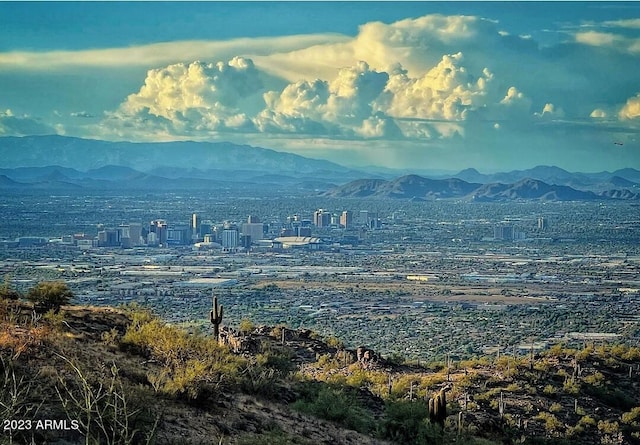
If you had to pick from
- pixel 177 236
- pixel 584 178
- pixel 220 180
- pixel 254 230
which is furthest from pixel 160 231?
pixel 584 178

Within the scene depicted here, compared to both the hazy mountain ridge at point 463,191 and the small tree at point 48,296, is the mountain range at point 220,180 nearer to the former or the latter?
the hazy mountain ridge at point 463,191

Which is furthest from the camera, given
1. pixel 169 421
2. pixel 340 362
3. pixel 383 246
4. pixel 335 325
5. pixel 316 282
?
pixel 383 246

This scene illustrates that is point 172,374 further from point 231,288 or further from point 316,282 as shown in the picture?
point 316,282

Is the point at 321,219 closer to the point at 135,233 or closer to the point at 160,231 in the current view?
the point at 160,231

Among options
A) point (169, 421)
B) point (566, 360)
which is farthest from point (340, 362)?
point (169, 421)

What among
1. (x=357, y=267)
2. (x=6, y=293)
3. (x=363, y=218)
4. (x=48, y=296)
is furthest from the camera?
(x=363, y=218)

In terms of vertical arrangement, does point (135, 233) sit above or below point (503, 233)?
above

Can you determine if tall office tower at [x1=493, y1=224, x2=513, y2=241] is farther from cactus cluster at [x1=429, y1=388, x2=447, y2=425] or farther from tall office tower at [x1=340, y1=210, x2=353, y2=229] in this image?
cactus cluster at [x1=429, y1=388, x2=447, y2=425]

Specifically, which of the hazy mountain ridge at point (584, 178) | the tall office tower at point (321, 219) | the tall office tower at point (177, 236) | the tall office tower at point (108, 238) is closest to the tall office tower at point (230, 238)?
the tall office tower at point (177, 236)
